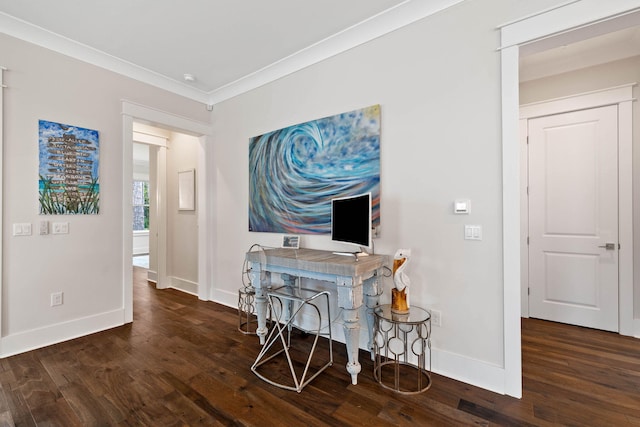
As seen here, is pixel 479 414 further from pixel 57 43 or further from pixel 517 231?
pixel 57 43

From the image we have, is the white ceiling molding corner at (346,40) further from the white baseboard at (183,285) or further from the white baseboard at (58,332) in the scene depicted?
the white baseboard at (58,332)

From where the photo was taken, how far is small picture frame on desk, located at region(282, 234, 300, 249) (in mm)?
2934

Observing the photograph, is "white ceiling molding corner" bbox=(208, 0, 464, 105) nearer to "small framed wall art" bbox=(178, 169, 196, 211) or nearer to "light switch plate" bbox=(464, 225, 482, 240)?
"small framed wall art" bbox=(178, 169, 196, 211)

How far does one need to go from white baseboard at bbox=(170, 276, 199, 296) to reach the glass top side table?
3.04 meters

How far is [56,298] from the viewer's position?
271 centimetres

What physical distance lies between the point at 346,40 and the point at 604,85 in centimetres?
271

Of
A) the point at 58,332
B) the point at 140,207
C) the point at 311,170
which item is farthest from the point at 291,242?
the point at 140,207

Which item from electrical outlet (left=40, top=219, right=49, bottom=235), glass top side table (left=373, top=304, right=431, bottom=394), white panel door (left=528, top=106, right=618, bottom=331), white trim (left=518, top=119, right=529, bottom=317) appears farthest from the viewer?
white trim (left=518, top=119, right=529, bottom=317)

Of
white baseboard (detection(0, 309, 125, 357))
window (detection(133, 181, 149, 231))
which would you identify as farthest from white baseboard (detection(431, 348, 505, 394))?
window (detection(133, 181, 149, 231))

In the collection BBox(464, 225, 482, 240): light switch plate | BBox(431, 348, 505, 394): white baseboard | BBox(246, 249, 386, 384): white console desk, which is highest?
BBox(464, 225, 482, 240): light switch plate

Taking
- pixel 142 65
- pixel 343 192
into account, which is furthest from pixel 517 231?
pixel 142 65

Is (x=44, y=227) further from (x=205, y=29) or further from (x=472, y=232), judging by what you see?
(x=472, y=232)

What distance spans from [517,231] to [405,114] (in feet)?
3.92

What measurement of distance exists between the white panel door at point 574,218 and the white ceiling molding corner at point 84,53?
14.2 ft
